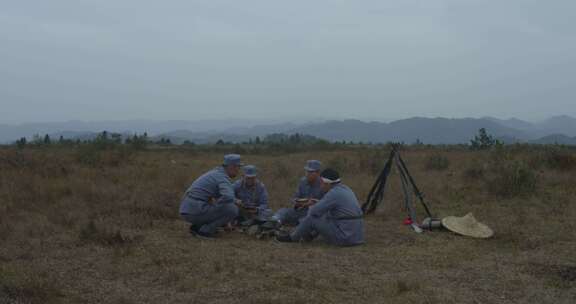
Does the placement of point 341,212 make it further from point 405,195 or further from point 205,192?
point 405,195

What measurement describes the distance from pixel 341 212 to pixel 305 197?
148 centimetres

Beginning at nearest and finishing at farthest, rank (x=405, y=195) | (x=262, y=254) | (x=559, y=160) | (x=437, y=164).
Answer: (x=262, y=254)
(x=405, y=195)
(x=559, y=160)
(x=437, y=164)

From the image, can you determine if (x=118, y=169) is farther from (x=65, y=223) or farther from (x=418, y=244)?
(x=418, y=244)

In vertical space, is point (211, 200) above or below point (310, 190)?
below

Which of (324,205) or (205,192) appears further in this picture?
(205,192)

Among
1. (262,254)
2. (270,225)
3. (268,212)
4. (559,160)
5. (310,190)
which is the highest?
(559,160)

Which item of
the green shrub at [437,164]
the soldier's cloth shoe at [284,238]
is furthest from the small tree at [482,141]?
the soldier's cloth shoe at [284,238]

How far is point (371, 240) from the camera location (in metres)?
7.59

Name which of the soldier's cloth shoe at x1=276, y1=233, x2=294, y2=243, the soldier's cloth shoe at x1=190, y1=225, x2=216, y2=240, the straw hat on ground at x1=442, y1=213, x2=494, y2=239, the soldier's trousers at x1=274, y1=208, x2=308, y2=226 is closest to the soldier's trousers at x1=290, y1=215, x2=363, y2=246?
the soldier's cloth shoe at x1=276, y1=233, x2=294, y2=243

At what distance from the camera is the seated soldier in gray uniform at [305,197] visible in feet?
26.0

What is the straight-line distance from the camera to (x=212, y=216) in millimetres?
7469

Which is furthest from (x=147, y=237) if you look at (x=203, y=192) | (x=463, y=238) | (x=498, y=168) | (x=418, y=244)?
(x=498, y=168)

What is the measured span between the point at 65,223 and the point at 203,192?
7.30 feet

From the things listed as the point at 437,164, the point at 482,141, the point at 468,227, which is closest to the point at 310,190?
the point at 468,227
